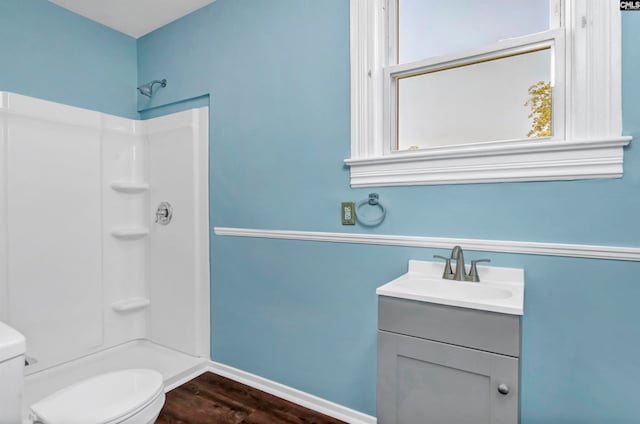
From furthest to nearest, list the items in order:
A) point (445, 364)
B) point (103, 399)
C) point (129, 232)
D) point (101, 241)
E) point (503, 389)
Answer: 1. point (129, 232)
2. point (101, 241)
3. point (103, 399)
4. point (445, 364)
5. point (503, 389)

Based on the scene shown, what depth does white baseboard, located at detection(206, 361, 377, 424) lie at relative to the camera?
1861 mm

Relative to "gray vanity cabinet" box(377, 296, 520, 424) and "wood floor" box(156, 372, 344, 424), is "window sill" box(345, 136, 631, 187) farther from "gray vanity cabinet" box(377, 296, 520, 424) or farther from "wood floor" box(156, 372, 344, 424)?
"wood floor" box(156, 372, 344, 424)

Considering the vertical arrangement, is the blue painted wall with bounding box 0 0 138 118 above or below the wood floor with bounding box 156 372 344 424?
above

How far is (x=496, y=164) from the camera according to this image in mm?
1503

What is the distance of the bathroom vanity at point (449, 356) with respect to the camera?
3.73 feet

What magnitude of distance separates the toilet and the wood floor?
531 millimetres

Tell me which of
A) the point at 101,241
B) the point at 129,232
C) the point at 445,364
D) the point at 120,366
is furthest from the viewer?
the point at 129,232

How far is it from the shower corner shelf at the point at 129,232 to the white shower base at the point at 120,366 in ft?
2.77

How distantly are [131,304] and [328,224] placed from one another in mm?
1848

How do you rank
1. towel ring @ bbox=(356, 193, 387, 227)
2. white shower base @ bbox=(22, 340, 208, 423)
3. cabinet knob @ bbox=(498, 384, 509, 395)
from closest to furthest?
cabinet knob @ bbox=(498, 384, 509, 395)
towel ring @ bbox=(356, 193, 387, 227)
white shower base @ bbox=(22, 340, 208, 423)

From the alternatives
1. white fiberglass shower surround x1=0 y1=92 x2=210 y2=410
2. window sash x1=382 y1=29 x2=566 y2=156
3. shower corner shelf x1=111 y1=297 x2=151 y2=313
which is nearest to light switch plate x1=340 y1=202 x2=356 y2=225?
window sash x1=382 y1=29 x2=566 y2=156

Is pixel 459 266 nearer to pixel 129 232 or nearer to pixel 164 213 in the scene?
pixel 164 213

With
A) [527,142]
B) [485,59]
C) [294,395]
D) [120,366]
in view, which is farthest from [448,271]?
[120,366]

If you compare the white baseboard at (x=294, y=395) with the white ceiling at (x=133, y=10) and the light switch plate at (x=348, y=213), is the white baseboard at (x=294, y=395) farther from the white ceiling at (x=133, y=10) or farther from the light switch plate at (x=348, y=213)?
the white ceiling at (x=133, y=10)
